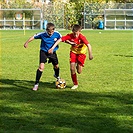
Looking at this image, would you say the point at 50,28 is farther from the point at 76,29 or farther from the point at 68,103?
the point at 68,103

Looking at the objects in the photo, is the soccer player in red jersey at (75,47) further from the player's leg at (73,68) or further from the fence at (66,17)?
the fence at (66,17)

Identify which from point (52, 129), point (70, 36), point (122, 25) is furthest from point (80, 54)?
point (122, 25)

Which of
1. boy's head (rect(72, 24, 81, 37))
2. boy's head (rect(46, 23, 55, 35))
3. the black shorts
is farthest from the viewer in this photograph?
the black shorts

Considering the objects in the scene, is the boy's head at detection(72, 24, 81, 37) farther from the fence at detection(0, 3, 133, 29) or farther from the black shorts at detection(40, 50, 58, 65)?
the fence at detection(0, 3, 133, 29)

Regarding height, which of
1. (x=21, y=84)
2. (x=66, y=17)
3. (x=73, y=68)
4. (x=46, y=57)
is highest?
(x=46, y=57)

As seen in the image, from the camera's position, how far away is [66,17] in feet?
202

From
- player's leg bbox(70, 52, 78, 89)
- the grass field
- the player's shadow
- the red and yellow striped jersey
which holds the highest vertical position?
the red and yellow striped jersey

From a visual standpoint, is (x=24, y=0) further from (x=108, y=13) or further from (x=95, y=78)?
(x=95, y=78)

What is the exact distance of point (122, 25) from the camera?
5909 cm

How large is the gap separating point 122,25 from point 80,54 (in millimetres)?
48944

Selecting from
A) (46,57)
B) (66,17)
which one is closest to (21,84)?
(46,57)

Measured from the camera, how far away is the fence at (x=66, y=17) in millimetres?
59094

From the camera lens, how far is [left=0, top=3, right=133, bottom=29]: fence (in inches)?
2327

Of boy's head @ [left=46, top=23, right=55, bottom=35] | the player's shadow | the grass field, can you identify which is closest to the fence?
the grass field
